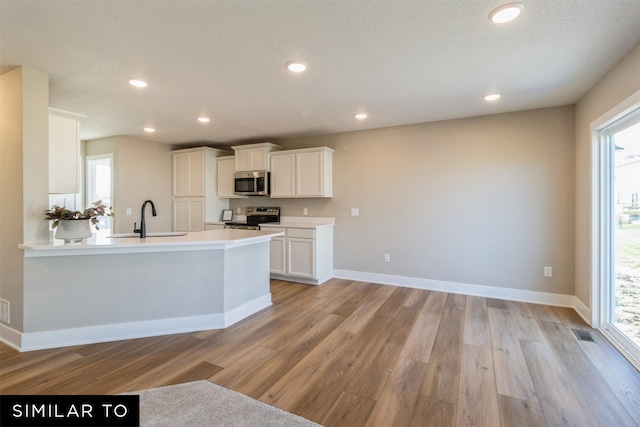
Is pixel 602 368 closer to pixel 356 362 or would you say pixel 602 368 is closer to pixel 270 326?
pixel 356 362

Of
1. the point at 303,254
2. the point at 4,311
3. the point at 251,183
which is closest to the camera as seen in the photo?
the point at 4,311

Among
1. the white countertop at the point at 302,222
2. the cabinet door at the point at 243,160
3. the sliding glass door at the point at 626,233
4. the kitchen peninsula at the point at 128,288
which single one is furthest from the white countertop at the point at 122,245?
the sliding glass door at the point at 626,233

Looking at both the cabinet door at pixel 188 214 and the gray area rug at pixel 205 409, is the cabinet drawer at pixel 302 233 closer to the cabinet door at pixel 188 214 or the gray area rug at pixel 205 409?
the cabinet door at pixel 188 214

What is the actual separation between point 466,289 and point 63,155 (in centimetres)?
490

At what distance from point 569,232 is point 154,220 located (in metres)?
6.40

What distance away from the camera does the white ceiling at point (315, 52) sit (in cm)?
175

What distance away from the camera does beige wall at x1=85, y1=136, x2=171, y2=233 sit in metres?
4.97

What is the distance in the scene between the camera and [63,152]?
110 inches

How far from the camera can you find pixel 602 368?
2.14m

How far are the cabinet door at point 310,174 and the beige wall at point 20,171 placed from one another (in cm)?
300

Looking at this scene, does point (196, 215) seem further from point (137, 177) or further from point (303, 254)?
point (303, 254)

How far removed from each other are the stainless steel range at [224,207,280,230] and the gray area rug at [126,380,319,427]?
121 inches

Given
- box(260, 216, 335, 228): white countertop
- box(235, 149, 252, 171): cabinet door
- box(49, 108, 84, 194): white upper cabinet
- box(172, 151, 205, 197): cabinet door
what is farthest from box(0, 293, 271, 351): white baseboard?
box(172, 151, 205, 197): cabinet door

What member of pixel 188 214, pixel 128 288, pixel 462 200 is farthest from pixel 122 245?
pixel 462 200
